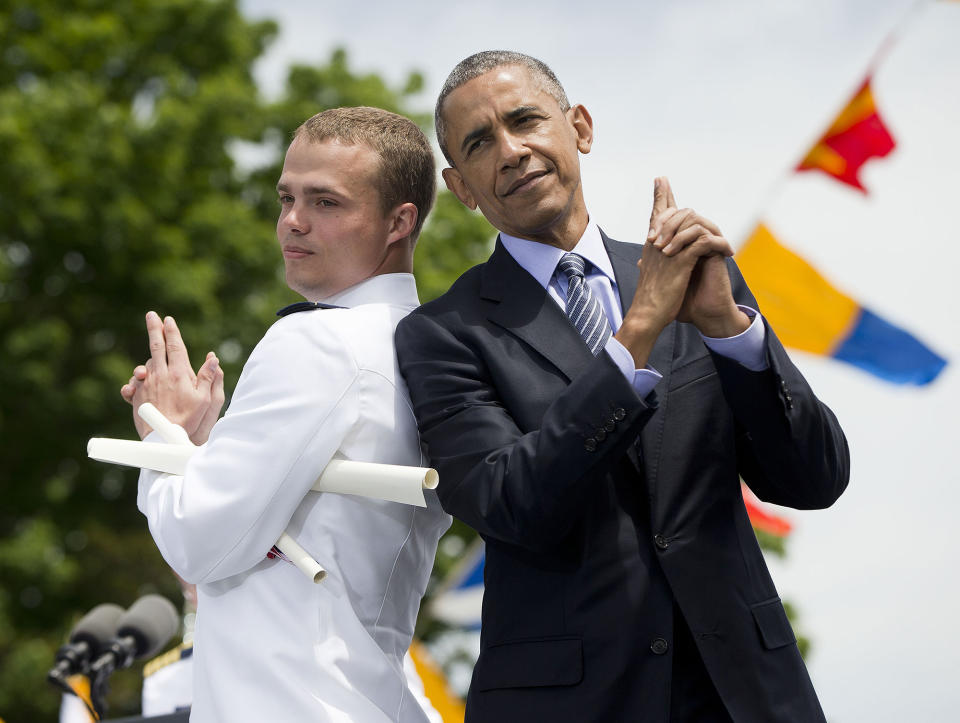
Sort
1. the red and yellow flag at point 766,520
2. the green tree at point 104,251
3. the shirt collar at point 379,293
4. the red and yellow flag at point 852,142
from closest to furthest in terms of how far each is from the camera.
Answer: the shirt collar at point 379,293 < the red and yellow flag at point 852,142 < the red and yellow flag at point 766,520 < the green tree at point 104,251

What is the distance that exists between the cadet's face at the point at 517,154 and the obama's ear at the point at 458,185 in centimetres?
6

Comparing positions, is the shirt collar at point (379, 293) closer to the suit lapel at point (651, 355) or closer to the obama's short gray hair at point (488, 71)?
the obama's short gray hair at point (488, 71)

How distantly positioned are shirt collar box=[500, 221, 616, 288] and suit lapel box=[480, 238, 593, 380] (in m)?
0.02

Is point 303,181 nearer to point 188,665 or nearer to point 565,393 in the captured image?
point 565,393

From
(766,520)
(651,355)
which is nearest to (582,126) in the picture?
(651,355)

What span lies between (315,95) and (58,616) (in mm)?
7427

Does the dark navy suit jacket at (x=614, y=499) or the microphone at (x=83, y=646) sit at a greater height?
the dark navy suit jacket at (x=614, y=499)

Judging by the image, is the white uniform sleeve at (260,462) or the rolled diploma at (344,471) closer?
the rolled diploma at (344,471)

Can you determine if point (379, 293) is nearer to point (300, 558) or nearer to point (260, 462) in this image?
point (260, 462)

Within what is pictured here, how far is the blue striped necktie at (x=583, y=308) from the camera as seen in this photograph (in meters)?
2.59

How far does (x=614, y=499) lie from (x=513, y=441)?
0.81ft

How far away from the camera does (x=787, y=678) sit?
2418 millimetres

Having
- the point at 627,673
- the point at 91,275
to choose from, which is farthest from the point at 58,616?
the point at 627,673

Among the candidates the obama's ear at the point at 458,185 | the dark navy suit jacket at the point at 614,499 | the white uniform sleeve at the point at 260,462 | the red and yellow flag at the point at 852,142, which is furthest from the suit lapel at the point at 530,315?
the red and yellow flag at the point at 852,142
